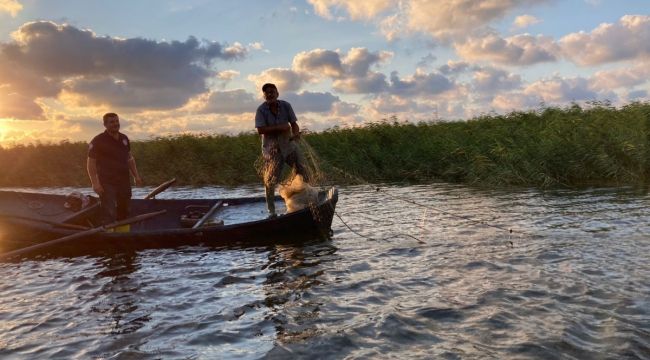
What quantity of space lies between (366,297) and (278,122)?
14.7ft

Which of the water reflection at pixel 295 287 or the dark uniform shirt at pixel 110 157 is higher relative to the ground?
the dark uniform shirt at pixel 110 157

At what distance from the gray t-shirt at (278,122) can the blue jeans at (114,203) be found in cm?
264

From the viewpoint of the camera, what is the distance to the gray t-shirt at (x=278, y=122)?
9352mm

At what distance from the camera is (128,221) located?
28.2 ft

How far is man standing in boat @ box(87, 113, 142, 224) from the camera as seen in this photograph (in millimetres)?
9094

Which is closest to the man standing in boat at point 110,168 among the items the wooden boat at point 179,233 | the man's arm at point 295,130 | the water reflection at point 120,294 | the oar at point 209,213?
the wooden boat at point 179,233

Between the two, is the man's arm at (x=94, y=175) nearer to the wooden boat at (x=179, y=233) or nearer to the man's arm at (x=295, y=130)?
the wooden boat at (x=179, y=233)

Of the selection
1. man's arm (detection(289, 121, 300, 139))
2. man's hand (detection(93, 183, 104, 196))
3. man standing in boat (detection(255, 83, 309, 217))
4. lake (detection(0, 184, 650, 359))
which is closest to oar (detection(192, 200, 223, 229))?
lake (detection(0, 184, 650, 359))

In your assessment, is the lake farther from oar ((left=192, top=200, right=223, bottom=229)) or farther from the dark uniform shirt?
the dark uniform shirt

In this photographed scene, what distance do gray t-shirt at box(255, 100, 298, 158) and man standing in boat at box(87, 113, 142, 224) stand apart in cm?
240

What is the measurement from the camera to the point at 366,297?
572 cm

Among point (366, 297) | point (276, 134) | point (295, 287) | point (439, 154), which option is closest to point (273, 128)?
point (276, 134)

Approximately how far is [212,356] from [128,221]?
490cm

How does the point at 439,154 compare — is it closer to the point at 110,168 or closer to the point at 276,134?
the point at 276,134
